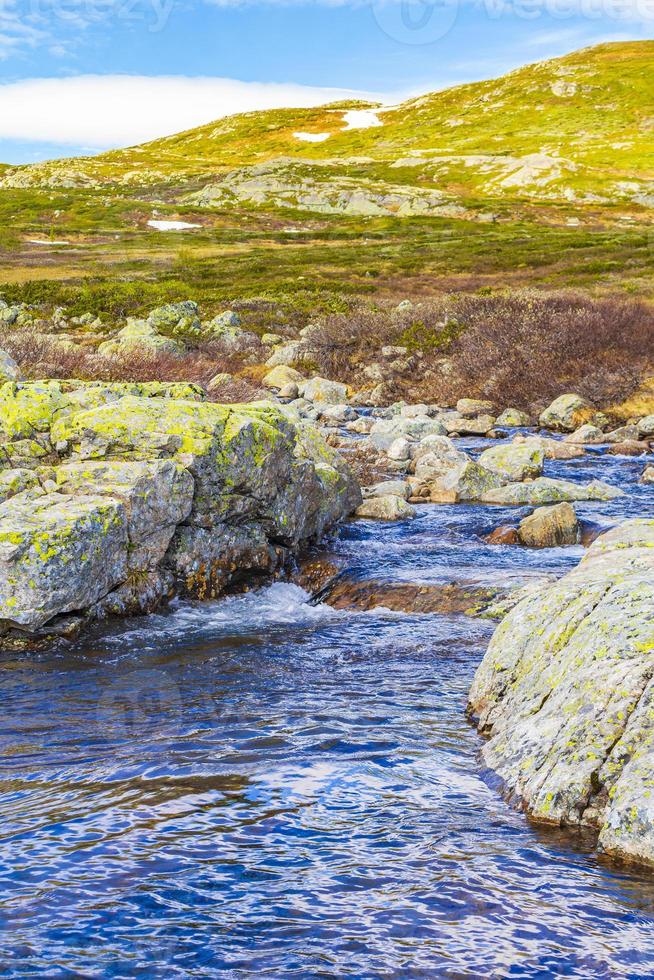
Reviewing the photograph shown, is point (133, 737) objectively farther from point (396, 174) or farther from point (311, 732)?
point (396, 174)

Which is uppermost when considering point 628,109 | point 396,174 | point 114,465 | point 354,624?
point 628,109

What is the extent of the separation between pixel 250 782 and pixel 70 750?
1.83m

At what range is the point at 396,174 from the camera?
143875mm

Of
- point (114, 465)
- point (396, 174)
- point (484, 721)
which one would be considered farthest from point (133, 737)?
point (396, 174)

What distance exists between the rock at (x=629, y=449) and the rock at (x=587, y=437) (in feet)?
4.81

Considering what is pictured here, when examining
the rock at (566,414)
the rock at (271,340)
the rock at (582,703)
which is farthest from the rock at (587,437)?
the rock at (271,340)

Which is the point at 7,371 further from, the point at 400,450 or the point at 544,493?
the point at 544,493

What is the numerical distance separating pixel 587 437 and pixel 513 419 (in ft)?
11.7

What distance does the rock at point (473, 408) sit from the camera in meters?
28.6

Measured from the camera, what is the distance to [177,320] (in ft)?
132

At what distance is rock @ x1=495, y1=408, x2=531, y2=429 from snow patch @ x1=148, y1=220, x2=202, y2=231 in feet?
269

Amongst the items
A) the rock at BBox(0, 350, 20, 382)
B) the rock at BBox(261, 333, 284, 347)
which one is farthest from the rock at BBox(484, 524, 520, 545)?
the rock at BBox(261, 333, 284, 347)

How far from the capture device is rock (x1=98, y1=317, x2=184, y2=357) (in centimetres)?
3000

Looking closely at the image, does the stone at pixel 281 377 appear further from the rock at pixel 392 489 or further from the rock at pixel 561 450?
the rock at pixel 392 489
